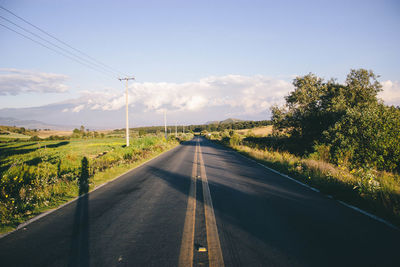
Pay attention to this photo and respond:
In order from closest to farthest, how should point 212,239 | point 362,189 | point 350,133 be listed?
point 212,239 < point 362,189 < point 350,133

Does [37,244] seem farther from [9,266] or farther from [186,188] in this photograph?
[186,188]

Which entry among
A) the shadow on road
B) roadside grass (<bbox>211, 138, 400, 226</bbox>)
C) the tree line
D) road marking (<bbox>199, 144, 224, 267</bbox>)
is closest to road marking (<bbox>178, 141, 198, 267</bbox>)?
road marking (<bbox>199, 144, 224, 267</bbox>)

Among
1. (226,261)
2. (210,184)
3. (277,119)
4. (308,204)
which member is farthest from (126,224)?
(277,119)

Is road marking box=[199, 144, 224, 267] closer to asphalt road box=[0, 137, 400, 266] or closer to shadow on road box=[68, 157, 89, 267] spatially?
asphalt road box=[0, 137, 400, 266]

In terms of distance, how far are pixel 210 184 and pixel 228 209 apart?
8.88 feet

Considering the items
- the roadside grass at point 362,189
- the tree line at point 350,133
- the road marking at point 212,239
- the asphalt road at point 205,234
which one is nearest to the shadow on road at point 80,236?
the asphalt road at point 205,234

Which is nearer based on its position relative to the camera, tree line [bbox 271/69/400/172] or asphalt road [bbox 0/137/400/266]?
asphalt road [bbox 0/137/400/266]

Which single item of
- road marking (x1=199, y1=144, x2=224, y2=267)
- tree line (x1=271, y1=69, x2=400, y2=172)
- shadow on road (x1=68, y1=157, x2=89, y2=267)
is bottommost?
shadow on road (x1=68, y1=157, x2=89, y2=267)

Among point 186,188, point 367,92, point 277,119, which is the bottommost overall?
point 186,188

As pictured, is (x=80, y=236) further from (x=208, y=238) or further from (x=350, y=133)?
(x=350, y=133)

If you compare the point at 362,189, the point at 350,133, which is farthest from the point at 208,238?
the point at 350,133

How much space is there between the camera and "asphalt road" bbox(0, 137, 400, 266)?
116 inches

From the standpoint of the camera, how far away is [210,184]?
7.64m

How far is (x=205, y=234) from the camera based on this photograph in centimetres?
365
